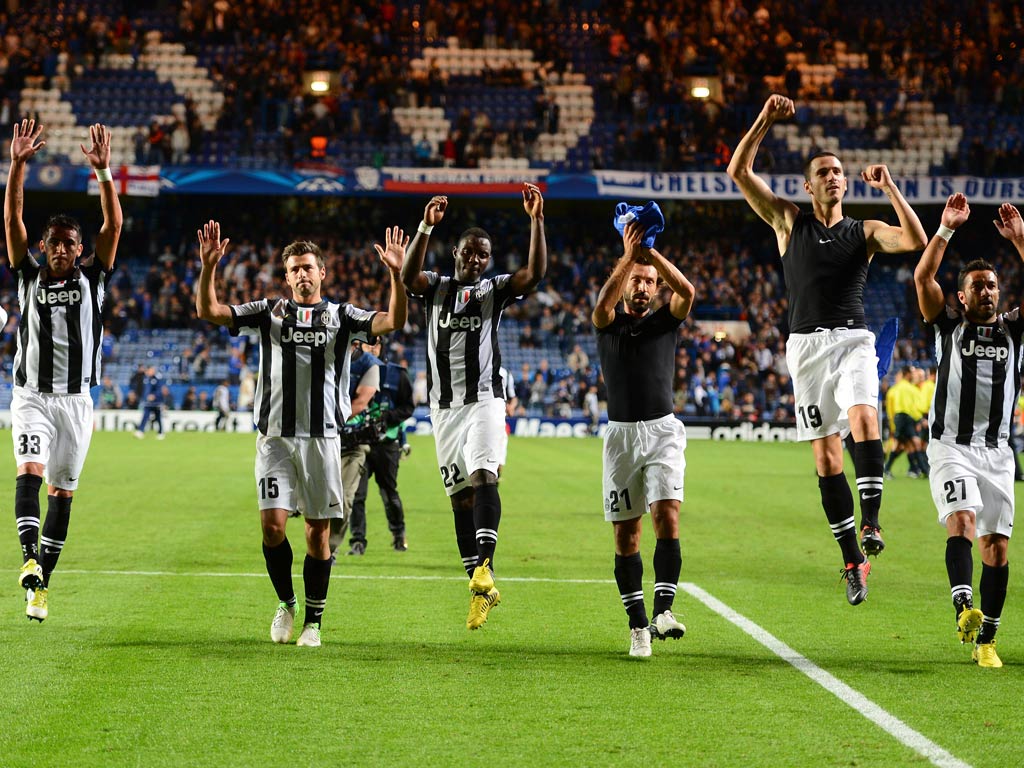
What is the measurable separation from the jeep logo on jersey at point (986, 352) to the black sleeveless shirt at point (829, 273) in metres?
0.76

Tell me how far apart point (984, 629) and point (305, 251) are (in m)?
4.76

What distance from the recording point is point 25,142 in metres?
8.57

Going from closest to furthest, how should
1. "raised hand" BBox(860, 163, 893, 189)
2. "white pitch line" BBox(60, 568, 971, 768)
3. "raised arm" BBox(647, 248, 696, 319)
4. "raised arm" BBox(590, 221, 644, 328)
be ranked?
"white pitch line" BBox(60, 568, 971, 768) → "raised arm" BBox(590, 221, 644, 328) → "raised arm" BBox(647, 248, 696, 319) → "raised hand" BBox(860, 163, 893, 189)

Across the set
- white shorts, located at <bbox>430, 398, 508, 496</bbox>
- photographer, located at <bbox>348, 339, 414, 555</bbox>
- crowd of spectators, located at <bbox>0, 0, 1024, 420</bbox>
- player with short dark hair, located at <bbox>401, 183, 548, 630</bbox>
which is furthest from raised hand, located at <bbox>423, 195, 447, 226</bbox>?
crowd of spectators, located at <bbox>0, 0, 1024, 420</bbox>

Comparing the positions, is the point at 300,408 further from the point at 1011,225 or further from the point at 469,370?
the point at 1011,225

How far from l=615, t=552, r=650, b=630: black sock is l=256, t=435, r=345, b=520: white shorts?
5.94 ft

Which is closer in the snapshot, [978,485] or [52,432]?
[978,485]

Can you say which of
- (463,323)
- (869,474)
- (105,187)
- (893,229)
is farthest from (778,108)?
(105,187)

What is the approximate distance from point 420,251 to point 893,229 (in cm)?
Answer: 302

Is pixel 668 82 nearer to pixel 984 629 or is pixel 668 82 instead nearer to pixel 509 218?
pixel 509 218

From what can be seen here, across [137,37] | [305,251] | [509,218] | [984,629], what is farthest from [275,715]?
[137,37]

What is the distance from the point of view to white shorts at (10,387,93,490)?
8.62 metres

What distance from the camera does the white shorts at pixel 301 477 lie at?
8039mm

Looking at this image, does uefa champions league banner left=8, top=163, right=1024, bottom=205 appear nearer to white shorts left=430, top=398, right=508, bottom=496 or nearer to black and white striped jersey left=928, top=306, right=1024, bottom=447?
white shorts left=430, top=398, right=508, bottom=496
